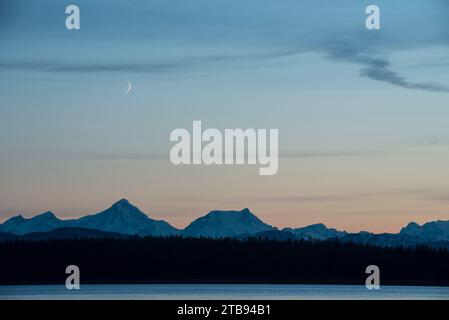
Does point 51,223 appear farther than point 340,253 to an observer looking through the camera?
Yes

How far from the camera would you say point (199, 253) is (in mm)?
65688

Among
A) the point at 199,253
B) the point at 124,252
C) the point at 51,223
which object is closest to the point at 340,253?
the point at 199,253

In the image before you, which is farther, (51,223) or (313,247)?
(51,223)

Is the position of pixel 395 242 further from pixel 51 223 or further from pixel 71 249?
pixel 51 223

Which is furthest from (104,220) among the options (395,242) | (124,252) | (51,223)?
(395,242)

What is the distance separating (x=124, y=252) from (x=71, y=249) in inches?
292
